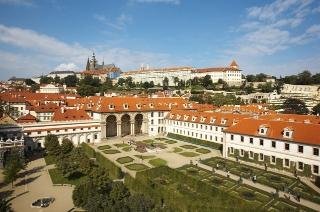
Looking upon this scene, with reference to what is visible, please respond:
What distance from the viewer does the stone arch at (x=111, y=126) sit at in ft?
263

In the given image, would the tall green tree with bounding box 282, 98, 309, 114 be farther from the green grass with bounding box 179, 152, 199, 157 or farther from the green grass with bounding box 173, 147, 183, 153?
the green grass with bounding box 179, 152, 199, 157

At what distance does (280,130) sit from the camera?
49.5 metres

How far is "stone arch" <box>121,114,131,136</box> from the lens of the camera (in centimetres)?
8368

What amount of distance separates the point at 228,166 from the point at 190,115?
85.8 feet

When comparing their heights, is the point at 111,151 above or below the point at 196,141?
below

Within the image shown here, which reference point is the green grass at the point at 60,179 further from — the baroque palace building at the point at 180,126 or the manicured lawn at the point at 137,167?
the baroque palace building at the point at 180,126

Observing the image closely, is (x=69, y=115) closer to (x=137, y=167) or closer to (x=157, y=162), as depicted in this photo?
(x=137, y=167)

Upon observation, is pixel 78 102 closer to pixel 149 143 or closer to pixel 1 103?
pixel 1 103

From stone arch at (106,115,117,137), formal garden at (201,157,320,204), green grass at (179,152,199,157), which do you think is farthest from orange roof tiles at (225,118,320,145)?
stone arch at (106,115,117,137)

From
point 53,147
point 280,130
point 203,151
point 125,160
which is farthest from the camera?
point 203,151

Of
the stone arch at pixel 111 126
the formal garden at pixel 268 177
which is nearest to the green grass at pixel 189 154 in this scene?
the formal garden at pixel 268 177

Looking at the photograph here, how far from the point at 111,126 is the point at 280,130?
47.7m

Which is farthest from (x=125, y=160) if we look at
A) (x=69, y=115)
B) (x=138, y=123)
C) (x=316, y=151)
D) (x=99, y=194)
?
(x=316, y=151)

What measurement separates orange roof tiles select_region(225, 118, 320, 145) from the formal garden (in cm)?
612
